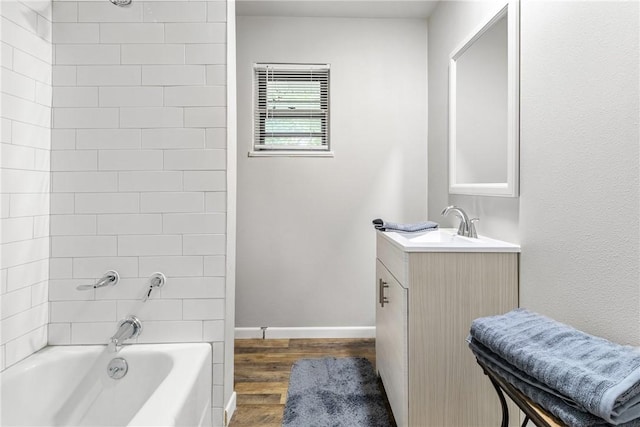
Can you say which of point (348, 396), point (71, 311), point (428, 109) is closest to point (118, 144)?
point (71, 311)

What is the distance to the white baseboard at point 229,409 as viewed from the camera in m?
1.88

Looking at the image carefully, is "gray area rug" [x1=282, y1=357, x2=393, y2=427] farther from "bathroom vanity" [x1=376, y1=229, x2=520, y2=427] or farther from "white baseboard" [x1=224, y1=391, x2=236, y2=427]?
"bathroom vanity" [x1=376, y1=229, x2=520, y2=427]

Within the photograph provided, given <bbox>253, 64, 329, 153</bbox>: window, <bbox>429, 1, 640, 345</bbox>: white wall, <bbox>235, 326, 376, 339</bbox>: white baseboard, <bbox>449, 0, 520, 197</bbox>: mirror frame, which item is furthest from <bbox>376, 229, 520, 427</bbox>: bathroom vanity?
<bbox>253, 64, 329, 153</bbox>: window

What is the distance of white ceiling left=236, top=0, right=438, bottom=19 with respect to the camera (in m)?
2.82

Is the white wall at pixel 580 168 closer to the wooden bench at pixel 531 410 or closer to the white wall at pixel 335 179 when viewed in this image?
the wooden bench at pixel 531 410

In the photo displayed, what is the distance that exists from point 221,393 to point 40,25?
185cm

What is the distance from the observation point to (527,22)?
5.36 ft

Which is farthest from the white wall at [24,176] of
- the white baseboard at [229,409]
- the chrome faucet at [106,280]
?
the white baseboard at [229,409]

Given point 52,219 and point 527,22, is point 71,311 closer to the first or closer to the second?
point 52,219

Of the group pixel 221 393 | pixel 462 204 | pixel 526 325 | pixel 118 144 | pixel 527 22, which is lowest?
pixel 221 393

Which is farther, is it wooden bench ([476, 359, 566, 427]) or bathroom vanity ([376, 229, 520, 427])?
bathroom vanity ([376, 229, 520, 427])

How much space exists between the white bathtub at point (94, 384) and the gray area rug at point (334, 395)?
Result: 1.71ft

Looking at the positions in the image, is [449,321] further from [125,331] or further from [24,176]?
[24,176]

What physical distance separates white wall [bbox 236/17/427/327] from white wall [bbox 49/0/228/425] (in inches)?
48.2
